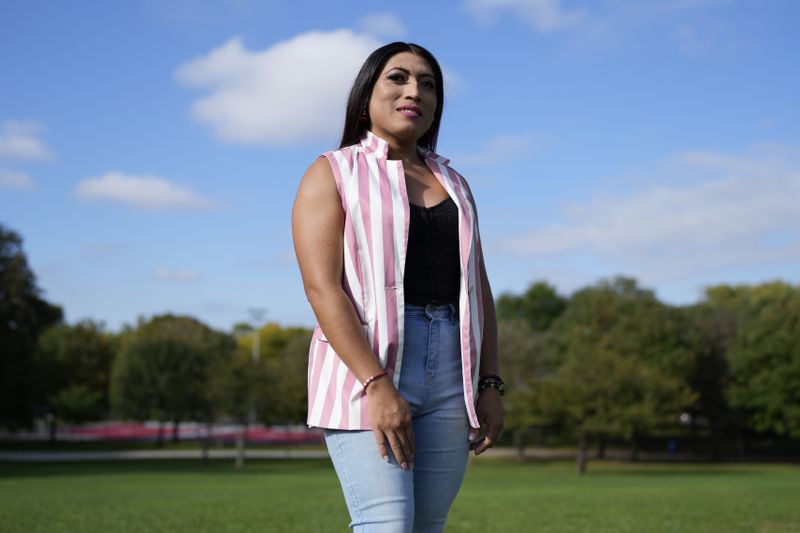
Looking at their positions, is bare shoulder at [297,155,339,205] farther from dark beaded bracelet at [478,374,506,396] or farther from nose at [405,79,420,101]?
dark beaded bracelet at [478,374,506,396]

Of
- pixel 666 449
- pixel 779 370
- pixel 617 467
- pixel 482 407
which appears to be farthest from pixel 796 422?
pixel 482 407

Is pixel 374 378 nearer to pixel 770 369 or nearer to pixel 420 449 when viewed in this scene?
pixel 420 449

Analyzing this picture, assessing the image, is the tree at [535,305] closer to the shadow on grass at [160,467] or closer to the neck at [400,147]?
the shadow on grass at [160,467]

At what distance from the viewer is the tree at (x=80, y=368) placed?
61.2 meters

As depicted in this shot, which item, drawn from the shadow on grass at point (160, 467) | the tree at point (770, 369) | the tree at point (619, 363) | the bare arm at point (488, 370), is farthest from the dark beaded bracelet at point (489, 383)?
the tree at point (770, 369)

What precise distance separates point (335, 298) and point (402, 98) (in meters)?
0.74

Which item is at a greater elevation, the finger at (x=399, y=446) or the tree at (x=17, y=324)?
the tree at (x=17, y=324)

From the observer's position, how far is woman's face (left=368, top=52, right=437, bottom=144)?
9.59 feet

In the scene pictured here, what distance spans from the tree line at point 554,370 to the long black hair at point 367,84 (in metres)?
39.3

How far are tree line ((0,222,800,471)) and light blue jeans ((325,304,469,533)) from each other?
3946 centimetres

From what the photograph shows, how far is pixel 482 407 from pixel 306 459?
165 ft

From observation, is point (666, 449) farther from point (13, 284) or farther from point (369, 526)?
point (369, 526)

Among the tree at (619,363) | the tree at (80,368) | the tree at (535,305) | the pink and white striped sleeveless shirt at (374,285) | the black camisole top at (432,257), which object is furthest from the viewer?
the tree at (535,305)

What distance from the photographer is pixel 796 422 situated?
48.4 m
